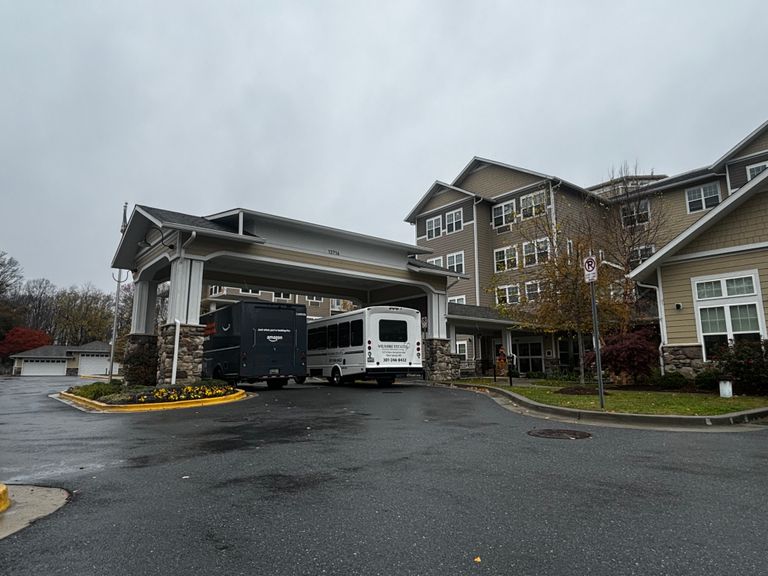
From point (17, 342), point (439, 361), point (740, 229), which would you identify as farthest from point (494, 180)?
point (17, 342)

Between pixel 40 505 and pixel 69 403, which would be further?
pixel 69 403

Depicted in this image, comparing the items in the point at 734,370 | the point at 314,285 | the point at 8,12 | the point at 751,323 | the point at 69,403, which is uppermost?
the point at 8,12

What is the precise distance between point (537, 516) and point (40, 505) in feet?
14.1

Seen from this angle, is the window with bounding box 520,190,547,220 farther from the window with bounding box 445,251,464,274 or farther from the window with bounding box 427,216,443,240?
the window with bounding box 427,216,443,240

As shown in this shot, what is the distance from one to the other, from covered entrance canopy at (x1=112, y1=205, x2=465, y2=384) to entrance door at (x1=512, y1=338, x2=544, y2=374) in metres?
8.23

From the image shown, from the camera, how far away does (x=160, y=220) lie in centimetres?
1630

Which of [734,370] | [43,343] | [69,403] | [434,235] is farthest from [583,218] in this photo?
[43,343]

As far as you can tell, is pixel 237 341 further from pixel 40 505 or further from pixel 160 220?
pixel 40 505

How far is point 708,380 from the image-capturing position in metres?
13.5

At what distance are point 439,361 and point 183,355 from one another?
38.9ft

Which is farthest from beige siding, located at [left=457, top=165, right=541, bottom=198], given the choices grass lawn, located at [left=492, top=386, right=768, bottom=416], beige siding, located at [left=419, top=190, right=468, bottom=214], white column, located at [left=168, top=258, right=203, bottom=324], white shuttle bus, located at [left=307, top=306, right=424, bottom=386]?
white column, located at [left=168, top=258, right=203, bottom=324]

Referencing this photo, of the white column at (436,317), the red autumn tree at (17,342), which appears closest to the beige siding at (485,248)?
the white column at (436,317)

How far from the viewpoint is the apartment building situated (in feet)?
85.3

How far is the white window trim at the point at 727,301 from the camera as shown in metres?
13.6
